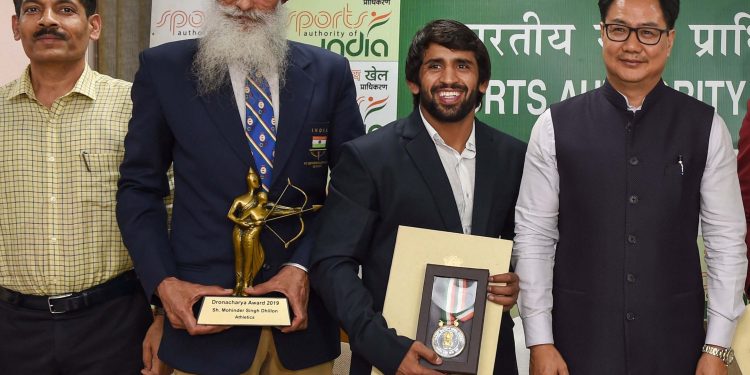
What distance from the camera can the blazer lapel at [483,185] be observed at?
95.8 inches

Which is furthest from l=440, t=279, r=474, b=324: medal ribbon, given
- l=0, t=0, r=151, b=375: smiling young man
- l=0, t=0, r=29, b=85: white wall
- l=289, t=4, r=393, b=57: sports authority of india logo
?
l=0, t=0, r=29, b=85: white wall

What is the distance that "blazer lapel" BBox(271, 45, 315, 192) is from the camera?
2.51m

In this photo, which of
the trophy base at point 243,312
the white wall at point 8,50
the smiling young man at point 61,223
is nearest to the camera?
the trophy base at point 243,312

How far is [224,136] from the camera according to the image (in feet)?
8.21

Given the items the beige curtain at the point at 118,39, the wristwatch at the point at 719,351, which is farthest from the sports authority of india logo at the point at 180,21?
→ the wristwatch at the point at 719,351

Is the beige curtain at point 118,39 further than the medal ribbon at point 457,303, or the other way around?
the beige curtain at point 118,39

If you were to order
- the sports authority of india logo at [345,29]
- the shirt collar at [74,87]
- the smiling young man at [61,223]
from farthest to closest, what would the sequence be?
the sports authority of india logo at [345,29]
the shirt collar at [74,87]
the smiling young man at [61,223]

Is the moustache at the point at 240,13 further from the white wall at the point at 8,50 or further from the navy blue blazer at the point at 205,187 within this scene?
the white wall at the point at 8,50

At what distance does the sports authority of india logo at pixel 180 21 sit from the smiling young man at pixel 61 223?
8.10ft

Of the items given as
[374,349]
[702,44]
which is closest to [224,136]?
[374,349]

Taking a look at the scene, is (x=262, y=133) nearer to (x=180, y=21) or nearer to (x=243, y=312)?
(x=243, y=312)

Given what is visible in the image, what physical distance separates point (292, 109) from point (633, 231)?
1.06 meters

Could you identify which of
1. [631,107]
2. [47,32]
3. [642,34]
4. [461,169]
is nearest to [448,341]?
[461,169]

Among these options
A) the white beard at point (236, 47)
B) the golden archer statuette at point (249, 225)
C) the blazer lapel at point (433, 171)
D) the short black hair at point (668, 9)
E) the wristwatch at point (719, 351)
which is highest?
the short black hair at point (668, 9)
